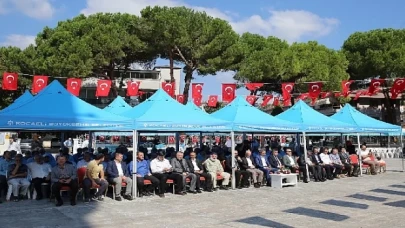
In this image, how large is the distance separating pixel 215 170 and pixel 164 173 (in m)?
1.63

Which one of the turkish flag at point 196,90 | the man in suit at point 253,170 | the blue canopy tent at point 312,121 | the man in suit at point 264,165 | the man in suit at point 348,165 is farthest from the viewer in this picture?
the turkish flag at point 196,90

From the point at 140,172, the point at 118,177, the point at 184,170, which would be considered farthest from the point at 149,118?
the point at 184,170

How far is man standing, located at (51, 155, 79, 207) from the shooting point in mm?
9432

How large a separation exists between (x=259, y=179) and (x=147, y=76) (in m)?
39.4

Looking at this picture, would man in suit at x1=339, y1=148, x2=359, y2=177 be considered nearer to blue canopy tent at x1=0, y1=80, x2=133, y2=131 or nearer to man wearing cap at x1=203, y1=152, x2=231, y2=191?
man wearing cap at x1=203, y1=152, x2=231, y2=191

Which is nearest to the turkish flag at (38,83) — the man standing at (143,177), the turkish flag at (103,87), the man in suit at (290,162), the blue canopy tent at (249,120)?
the turkish flag at (103,87)

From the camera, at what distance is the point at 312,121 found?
14.9 meters

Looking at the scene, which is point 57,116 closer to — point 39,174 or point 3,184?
point 39,174

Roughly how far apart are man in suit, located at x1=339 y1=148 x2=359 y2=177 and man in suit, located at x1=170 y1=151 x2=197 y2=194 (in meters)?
7.03

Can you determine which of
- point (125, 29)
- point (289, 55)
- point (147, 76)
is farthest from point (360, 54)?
point (147, 76)

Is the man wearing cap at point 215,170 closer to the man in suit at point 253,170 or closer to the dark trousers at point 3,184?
the man in suit at point 253,170

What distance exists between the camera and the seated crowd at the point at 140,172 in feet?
32.4

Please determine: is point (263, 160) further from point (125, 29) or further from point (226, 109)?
point (125, 29)

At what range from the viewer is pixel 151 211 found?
8773mm
